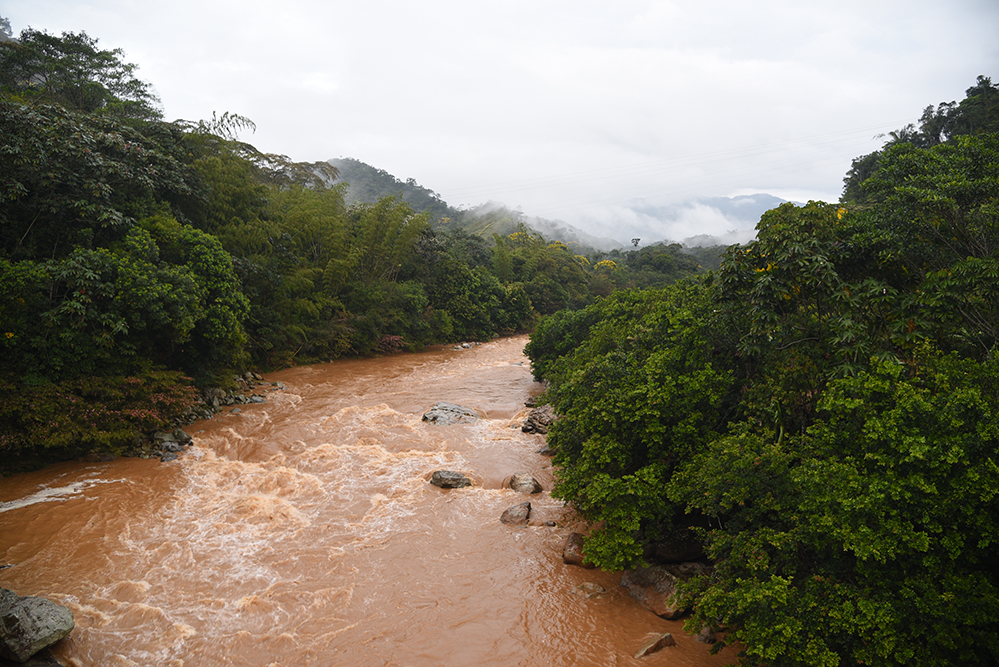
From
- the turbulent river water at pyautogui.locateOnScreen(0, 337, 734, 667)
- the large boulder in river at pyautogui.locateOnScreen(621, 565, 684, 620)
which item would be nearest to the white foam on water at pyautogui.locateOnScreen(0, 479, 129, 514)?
the turbulent river water at pyautogui.locateOnScreen(0, 337, 734, 667)

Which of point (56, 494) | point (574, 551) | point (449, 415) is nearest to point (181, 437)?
point (56, 494)

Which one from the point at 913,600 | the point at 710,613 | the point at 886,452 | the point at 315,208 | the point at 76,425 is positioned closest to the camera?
the point at 913,600

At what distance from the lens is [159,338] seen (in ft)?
39.4

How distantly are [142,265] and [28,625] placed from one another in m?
8.47

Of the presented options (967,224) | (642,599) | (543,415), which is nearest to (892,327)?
(967,224)

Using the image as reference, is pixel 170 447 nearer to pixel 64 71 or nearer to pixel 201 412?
pixel 201 412

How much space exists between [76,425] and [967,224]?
14.5 m

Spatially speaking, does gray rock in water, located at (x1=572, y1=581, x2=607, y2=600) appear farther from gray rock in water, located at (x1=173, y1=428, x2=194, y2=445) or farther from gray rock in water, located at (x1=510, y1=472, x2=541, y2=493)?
gray rock in water, located at (x1=173, y1=428, x2=194, y2=445)

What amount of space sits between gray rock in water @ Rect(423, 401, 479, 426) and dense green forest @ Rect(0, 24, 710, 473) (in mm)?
5991

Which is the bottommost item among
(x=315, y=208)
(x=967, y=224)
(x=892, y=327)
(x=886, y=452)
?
(x=886, y=452)

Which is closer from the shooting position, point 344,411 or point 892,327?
point 892,327

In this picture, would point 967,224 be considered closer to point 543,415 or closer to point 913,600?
point 913,600

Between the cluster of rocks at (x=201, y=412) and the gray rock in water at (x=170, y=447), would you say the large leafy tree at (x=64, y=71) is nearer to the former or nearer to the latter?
the cluster of rocks at (x=201, y=412)

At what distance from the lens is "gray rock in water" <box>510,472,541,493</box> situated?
9.45 metres
